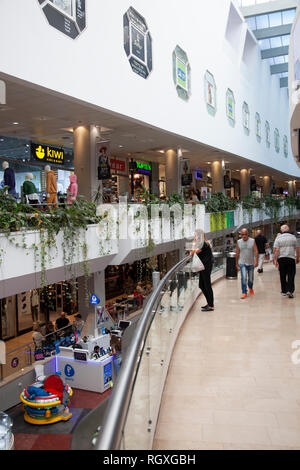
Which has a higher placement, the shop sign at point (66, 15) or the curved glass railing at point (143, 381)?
the shop sign at point (66, 15)

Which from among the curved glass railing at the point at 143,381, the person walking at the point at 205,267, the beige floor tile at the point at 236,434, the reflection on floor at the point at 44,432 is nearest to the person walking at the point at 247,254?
the person walking at the point at 205,267

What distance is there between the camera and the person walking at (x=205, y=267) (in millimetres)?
6723

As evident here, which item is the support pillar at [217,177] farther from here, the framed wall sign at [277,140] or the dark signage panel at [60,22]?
the dark signage panel at [60,22]

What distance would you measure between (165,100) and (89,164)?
11.2 feet

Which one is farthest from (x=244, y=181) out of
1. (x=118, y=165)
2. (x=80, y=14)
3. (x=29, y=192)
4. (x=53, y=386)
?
(x=29, y=192)

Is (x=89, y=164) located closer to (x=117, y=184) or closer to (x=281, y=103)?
(x=117, y=184)

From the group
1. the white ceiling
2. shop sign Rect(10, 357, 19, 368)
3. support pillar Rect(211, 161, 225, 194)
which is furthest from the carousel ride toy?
support pillar Rect(211, 161, 225, 194)

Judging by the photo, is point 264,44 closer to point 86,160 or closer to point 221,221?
point 221,221

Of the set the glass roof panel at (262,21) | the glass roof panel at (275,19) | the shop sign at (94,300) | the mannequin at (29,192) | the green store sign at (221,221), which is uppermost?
the glass roof panel at (262,21)

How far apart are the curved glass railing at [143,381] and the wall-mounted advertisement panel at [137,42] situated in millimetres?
8360

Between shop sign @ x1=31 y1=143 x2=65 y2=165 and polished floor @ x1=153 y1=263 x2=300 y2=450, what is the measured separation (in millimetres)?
11327

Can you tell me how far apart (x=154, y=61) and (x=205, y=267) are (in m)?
8.82

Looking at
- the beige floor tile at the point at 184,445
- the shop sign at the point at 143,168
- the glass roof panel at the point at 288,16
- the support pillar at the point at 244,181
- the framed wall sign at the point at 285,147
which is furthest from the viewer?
the framed wall sign at the point at 285,147
